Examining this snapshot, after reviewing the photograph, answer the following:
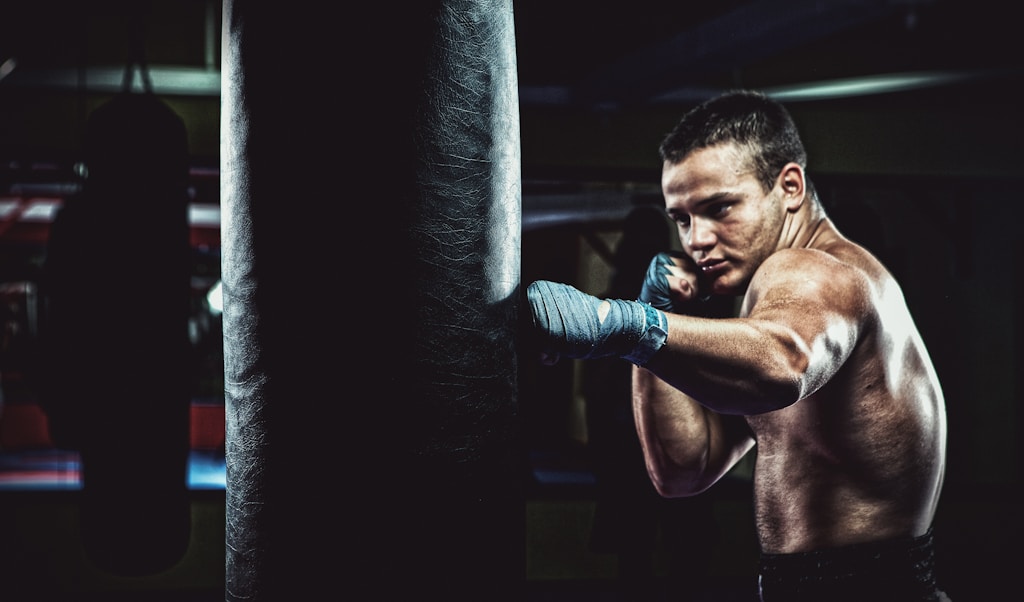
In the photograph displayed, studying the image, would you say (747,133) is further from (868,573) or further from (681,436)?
(868,573)

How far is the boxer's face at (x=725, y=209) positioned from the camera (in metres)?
1.98

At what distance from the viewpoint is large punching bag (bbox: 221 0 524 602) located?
1.09m

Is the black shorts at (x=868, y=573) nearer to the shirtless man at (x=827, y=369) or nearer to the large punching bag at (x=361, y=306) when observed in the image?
the shirtless man at (x=827, y=369)

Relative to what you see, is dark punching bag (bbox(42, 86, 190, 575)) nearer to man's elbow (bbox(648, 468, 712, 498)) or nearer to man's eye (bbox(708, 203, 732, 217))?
man's elbow (bbox(648, 468, 712, 498))

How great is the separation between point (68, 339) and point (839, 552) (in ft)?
8.33

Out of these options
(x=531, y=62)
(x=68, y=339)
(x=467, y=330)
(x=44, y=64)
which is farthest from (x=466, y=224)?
(x=44, y=64)

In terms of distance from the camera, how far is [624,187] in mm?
5844

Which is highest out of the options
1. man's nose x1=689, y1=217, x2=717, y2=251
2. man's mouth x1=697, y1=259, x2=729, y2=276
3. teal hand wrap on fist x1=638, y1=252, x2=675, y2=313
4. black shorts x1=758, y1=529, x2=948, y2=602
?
man's nose x1=689, y1=217, x2=717, y2=251

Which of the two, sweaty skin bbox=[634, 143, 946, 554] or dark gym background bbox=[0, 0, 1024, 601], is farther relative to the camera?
dark gym background bbox=[0, 0, 1024, 601]

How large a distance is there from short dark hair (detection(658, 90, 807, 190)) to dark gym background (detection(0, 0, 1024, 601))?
2.48 m

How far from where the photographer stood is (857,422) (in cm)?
187

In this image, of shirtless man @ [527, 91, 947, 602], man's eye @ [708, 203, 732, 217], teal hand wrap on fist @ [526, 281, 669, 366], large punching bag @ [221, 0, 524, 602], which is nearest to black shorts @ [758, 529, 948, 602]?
shirtless man @ [527, 91, 947, 602]

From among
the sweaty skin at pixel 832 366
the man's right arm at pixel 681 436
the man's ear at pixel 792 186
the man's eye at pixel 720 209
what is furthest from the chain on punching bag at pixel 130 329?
the man's ear at pixel 792 186

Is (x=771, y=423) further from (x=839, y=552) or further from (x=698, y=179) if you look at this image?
(x=698, y=179)
